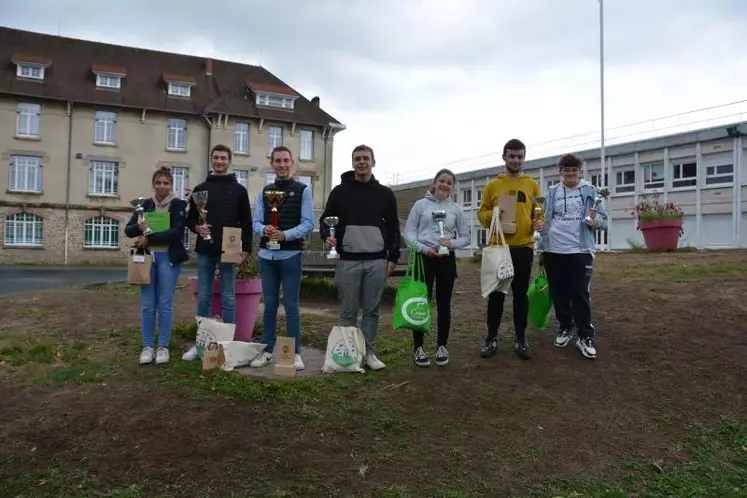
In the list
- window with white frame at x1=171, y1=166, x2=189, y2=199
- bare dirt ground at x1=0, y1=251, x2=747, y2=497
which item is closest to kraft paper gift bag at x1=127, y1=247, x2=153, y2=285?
bare dirt ground at x1=0, y1=251, x2=747, y2=497

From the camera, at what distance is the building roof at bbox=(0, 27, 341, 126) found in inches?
1268

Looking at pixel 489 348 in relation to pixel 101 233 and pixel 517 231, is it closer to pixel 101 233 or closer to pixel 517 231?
pixel 517 231

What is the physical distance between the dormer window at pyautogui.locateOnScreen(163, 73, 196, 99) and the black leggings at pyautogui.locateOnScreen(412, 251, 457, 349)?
33.3m

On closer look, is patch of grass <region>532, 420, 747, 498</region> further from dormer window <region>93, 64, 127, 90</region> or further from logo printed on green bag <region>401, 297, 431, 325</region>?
dormer window <region>93, 64, 127, 90</region>

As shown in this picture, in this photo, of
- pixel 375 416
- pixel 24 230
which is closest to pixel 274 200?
pixel 375 416

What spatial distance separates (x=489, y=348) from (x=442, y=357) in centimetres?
52

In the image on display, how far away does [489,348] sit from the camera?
547 centimetres

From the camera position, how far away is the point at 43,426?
399 centimetres

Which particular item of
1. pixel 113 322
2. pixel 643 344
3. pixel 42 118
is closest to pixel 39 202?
pixel 42 118

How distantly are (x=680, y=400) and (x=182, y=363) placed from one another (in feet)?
13.9

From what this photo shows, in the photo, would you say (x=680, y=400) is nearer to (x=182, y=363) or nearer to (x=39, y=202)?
(x=182, y=363)

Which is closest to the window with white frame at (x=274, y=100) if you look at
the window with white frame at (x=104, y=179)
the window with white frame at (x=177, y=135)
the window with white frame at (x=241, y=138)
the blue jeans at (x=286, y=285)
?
the window with white frame at (x=241, y=138)

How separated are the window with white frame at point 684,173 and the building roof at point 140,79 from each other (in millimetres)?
19803

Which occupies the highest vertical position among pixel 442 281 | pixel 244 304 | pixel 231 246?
pixel 231 246
